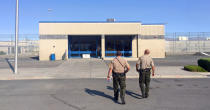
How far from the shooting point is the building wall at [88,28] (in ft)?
86.3

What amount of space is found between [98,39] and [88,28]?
3.79m

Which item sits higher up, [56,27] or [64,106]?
[56,27]

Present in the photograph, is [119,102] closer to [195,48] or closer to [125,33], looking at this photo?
[125,33]

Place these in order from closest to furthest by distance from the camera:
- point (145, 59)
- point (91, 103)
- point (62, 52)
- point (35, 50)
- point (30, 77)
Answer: point (91, 103), point (145, 59), point (30, 77), point (62, 52), point (35, 50)

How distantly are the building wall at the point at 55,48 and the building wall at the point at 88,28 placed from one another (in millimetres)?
1263

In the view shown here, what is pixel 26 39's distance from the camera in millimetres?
40375

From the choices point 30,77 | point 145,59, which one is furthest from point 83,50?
point 145,59

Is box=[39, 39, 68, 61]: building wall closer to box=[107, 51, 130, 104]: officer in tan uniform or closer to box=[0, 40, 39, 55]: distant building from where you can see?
box=[0, 40, 39, 55]: distant building

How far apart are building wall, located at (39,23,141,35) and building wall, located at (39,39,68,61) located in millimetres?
1263

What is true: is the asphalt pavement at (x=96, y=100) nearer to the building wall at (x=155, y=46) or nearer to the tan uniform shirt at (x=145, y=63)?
the tan uniform shirt at (x=145, y=63)

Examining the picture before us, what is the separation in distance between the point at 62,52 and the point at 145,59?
860 inches

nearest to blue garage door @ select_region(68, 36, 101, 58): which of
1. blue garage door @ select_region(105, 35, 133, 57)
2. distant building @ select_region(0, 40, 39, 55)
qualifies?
blue garage door @ select_region(105, 35, 133, 57)

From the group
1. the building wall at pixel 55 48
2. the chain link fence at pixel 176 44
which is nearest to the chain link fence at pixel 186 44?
the chain link fence at pixel 176 44

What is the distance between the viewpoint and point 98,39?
29.7 meters
